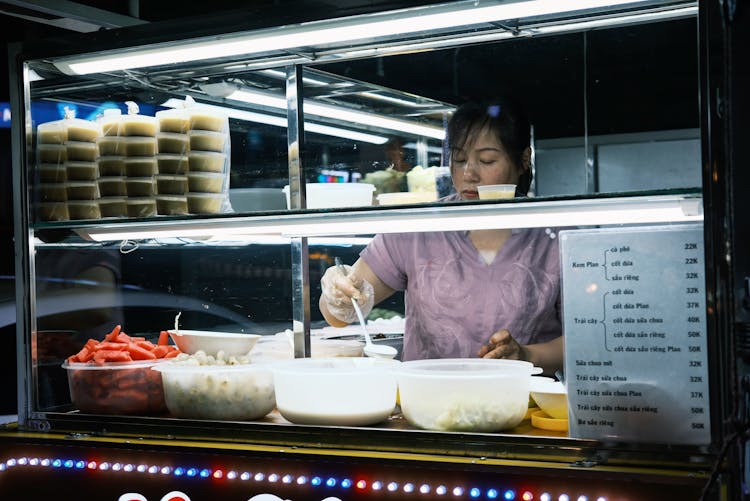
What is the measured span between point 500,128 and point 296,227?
111cm

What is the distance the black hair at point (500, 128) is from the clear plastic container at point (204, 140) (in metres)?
0.96

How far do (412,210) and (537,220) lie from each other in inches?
12.0

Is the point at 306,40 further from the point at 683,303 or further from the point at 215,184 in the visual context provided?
the point at 683,303

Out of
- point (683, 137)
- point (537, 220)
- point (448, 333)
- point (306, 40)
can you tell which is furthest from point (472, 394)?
point (683, 137)

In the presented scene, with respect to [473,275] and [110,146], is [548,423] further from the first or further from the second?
[110,146]

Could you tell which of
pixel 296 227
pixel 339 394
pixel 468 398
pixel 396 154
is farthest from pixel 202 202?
pixel 396 154

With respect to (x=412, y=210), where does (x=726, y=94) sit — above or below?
above

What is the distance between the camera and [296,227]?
2393mm

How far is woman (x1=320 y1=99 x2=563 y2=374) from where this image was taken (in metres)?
3.15

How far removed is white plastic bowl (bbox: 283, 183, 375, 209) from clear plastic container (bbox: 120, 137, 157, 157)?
1.62 ft

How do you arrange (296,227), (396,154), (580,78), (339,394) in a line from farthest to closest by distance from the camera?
1. (580,78)
2. (396,154)
3. (296,227)
4. (339,394)

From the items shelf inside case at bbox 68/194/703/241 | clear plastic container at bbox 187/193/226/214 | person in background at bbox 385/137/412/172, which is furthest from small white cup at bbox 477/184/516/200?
person in background at bbox 385/137/412/172

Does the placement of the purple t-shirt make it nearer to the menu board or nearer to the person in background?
the person in background

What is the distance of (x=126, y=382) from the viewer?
101 inches
